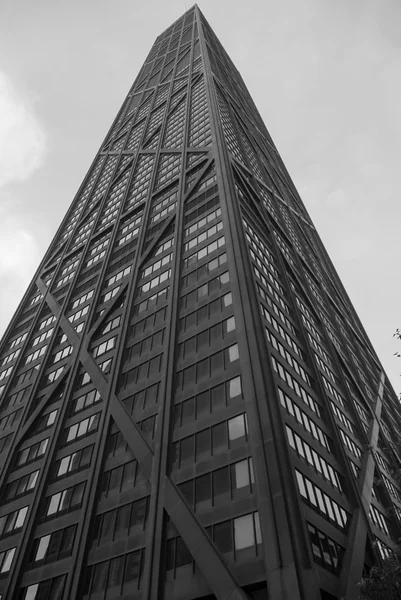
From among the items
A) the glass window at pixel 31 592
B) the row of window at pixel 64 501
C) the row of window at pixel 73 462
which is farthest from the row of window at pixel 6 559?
the row of window at pixel 73 462

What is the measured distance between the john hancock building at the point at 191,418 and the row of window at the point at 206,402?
11 centimetres

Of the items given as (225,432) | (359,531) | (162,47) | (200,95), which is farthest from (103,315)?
(162,47)

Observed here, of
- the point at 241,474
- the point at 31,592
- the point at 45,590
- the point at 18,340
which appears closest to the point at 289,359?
the point at 241,474

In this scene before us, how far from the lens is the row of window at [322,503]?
103ft

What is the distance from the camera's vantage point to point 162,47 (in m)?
162

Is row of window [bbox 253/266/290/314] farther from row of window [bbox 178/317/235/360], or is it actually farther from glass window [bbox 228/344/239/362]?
glass window [bbox 228/344/239/362]

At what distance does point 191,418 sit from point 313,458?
356 inches

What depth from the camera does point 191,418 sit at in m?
36.5

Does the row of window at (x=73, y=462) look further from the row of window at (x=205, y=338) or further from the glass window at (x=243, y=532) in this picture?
the glass window at (x=243, y=532)

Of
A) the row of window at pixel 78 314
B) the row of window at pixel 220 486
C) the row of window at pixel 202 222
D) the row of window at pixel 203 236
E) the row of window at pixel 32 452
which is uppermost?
the row of window at pixel 202 222

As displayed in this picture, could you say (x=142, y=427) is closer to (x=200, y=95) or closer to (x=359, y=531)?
(x=359, y=531)

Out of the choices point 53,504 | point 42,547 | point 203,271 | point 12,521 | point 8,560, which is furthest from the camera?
point 203,271

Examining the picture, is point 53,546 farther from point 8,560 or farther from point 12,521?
point 12,521

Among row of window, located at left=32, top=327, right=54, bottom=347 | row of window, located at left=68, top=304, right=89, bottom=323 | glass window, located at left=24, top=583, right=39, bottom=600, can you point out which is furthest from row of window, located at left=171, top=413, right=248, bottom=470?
row of window, located at left=32, top=327, right=54, bottom=347
